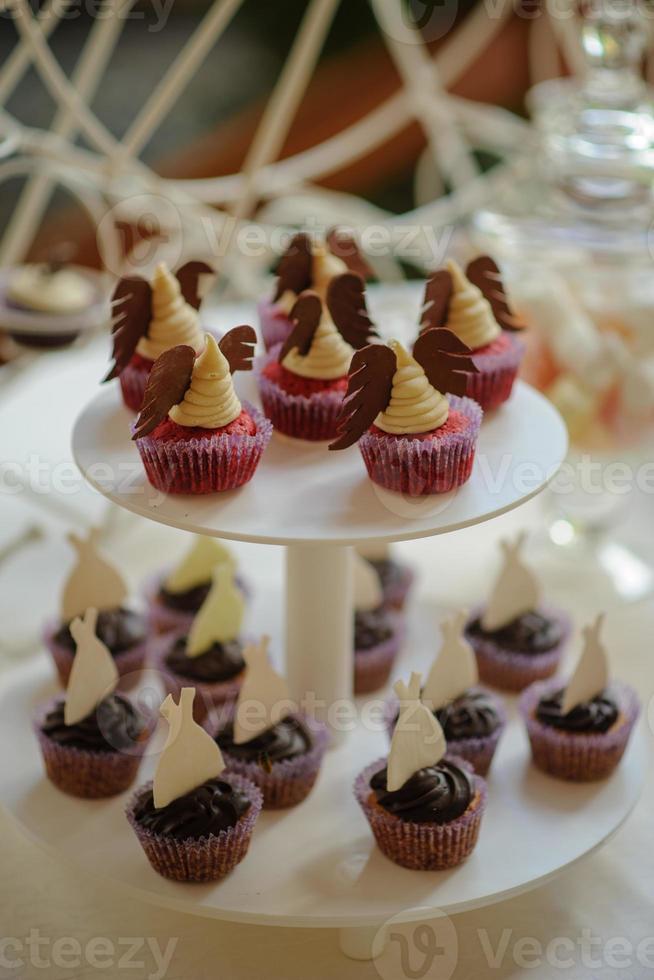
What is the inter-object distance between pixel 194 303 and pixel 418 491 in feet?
1.14

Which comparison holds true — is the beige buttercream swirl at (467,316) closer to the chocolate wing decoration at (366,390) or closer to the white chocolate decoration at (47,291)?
the chocolate wing decoration at (366,390)

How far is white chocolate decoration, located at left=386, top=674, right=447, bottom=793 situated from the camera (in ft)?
3.48

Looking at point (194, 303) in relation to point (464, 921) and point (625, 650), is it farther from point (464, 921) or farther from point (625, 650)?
point (625, 650)

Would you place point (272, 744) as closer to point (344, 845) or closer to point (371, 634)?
point (344, 845)

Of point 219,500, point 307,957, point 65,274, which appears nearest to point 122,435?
point 219,500

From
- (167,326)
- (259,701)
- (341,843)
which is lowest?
(341,843)

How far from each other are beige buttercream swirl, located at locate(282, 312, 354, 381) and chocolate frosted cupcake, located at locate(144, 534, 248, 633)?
0.41 m

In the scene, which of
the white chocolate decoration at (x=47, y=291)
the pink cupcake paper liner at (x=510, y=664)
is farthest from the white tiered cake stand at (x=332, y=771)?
the white chocolate decoration at (x=47, y=291)

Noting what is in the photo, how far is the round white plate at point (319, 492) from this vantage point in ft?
3.14

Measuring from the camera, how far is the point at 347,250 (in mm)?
1281

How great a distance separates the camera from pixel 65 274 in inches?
65.6

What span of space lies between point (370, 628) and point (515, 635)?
17 cm

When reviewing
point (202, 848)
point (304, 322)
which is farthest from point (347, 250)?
point (202, 848)

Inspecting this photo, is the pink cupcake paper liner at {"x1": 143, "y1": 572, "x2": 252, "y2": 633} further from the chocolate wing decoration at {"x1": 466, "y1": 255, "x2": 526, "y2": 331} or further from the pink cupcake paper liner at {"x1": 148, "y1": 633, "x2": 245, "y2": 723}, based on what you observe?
the chocolate wing decoration at {"x1": 466, "y1": 255, "x2": 526, "y2": 331}
